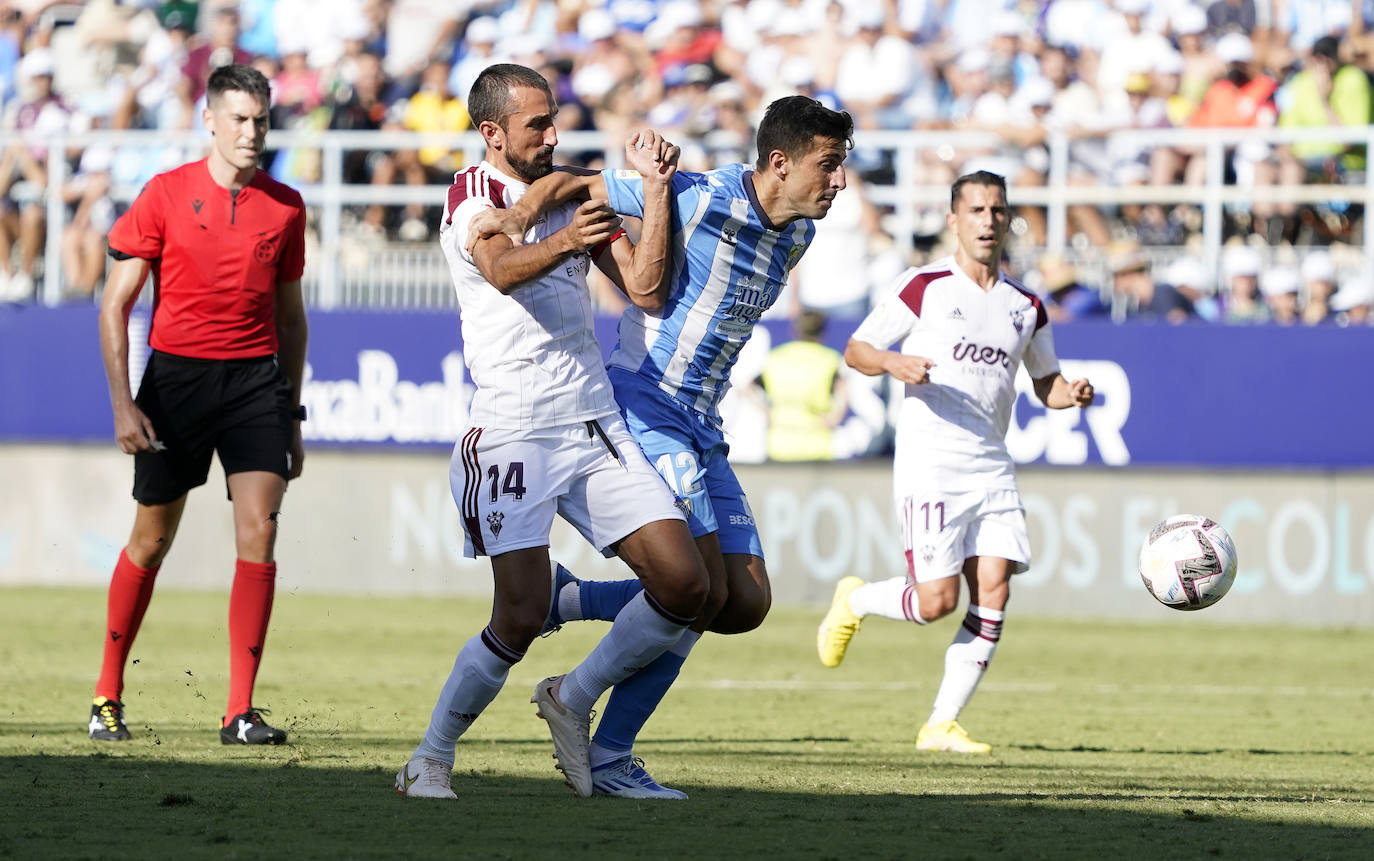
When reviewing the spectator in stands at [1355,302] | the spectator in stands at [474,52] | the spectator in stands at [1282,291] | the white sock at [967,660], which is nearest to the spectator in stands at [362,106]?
the spectator in stands at [474,52]

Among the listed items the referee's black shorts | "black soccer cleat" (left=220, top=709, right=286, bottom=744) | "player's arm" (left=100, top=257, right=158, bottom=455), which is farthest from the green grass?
"player's arm" (left=100, top=257, right=158, bottom=455)

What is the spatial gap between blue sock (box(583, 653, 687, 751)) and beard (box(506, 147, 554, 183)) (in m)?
1.61

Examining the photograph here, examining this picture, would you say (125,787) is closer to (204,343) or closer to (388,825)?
(388,825)

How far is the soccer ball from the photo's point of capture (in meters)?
7.71

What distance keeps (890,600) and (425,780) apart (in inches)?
129

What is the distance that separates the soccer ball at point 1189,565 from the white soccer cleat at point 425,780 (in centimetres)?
313

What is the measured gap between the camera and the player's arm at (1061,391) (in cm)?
796

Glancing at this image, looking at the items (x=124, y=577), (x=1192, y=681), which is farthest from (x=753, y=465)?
(x=124, y=577)

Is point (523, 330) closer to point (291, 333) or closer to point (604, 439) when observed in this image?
point (604, 439)

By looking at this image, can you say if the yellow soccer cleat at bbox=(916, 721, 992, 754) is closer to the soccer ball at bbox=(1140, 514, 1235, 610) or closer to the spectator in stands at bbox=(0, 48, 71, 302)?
the soccer ball at bbox=(1140, 514, 1235, 610)

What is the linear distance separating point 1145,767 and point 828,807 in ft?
6.49

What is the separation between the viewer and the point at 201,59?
19844 mm

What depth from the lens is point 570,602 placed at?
21.6 ft

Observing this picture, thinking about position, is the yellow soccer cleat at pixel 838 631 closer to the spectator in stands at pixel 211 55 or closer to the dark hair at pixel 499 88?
the dark hair at pixel 499 88
